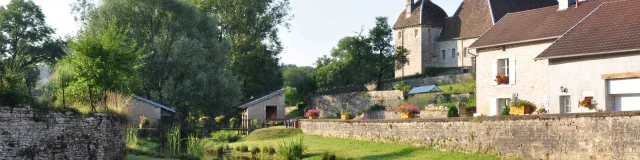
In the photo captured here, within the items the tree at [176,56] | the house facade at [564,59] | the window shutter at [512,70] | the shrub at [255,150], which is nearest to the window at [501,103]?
the house facade at [564,59]

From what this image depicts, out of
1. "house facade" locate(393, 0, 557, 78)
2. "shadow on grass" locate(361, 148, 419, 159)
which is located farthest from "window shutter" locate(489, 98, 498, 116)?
"house facade" locate(393, 0, 557, 78)

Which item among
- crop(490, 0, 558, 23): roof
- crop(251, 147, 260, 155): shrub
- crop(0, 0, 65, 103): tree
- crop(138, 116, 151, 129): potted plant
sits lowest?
crop(251, 147, 260, 155): shrub

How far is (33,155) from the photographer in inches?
717

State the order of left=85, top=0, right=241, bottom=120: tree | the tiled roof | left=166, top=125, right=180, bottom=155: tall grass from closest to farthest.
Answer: left=166, top=125, right=180, bottom=155: tall grass, left=85, top=0, right=241, bottom=120: tree, the tiled roof

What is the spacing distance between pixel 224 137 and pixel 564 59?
20.9 m

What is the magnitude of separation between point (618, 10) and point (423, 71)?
42.8 meters

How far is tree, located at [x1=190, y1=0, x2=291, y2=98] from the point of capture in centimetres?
5966

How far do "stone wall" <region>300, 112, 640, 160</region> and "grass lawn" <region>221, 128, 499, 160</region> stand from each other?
41 cm

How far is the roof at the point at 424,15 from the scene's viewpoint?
219ft

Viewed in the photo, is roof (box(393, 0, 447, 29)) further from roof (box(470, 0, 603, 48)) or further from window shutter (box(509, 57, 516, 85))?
window shutter (box(509, 57, 516, 85))

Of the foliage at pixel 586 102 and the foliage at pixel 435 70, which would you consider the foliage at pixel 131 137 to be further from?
the foliage at pixel 435 70

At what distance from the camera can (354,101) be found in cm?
5731

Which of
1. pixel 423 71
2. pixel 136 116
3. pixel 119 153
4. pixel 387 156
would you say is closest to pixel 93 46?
pixel 119 153

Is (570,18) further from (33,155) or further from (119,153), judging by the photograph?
(33,155)
